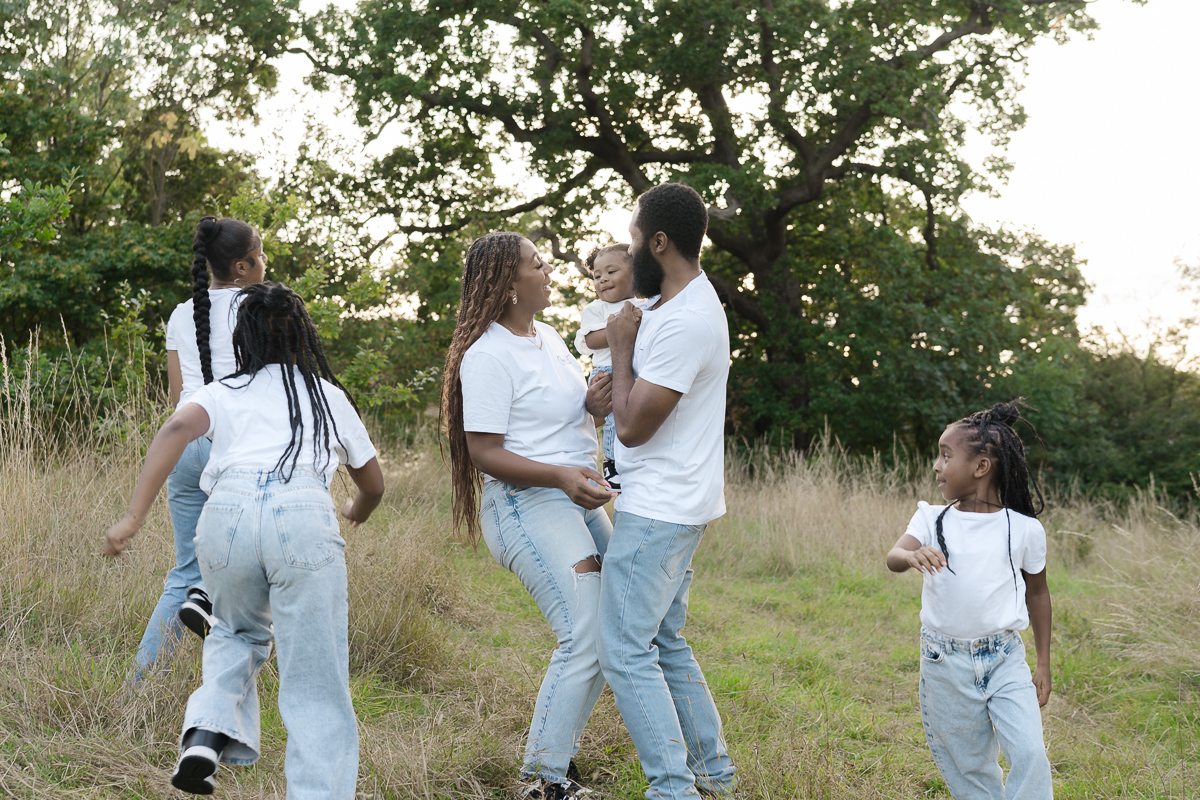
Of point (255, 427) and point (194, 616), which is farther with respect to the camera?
Answer: point (194, 616)

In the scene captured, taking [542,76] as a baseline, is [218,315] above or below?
below

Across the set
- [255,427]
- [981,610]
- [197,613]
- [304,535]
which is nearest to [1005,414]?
[981,610]

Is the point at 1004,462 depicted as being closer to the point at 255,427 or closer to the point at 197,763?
the point at 255,427

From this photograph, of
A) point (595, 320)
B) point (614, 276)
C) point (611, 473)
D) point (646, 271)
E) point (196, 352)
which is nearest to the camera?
point (646, 271)

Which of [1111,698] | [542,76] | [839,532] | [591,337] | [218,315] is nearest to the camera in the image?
[218,315]

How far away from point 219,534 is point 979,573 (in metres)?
2.22

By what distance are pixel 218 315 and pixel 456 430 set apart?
114 cm

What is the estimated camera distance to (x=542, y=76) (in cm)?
1512

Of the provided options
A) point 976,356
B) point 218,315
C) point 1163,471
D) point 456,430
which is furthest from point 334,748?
point 1163,471

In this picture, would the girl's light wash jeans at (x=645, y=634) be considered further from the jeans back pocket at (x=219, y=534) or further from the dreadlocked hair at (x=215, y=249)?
the dreadlocked hair at (x=215, y=249)

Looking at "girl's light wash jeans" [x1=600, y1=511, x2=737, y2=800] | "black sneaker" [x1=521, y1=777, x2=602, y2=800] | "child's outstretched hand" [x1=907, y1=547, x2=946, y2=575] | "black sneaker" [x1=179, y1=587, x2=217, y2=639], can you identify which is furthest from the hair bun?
"black sneaker" [x1=179, y1=587, x2=217, y2=639]

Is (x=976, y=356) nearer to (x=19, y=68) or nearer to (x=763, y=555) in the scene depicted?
(x=763, y=555)

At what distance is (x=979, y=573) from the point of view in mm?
2930

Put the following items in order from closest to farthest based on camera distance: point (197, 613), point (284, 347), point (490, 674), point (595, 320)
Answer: point (284, 347) → point (197, 613) → point (490, 674) → point (595, 320)
